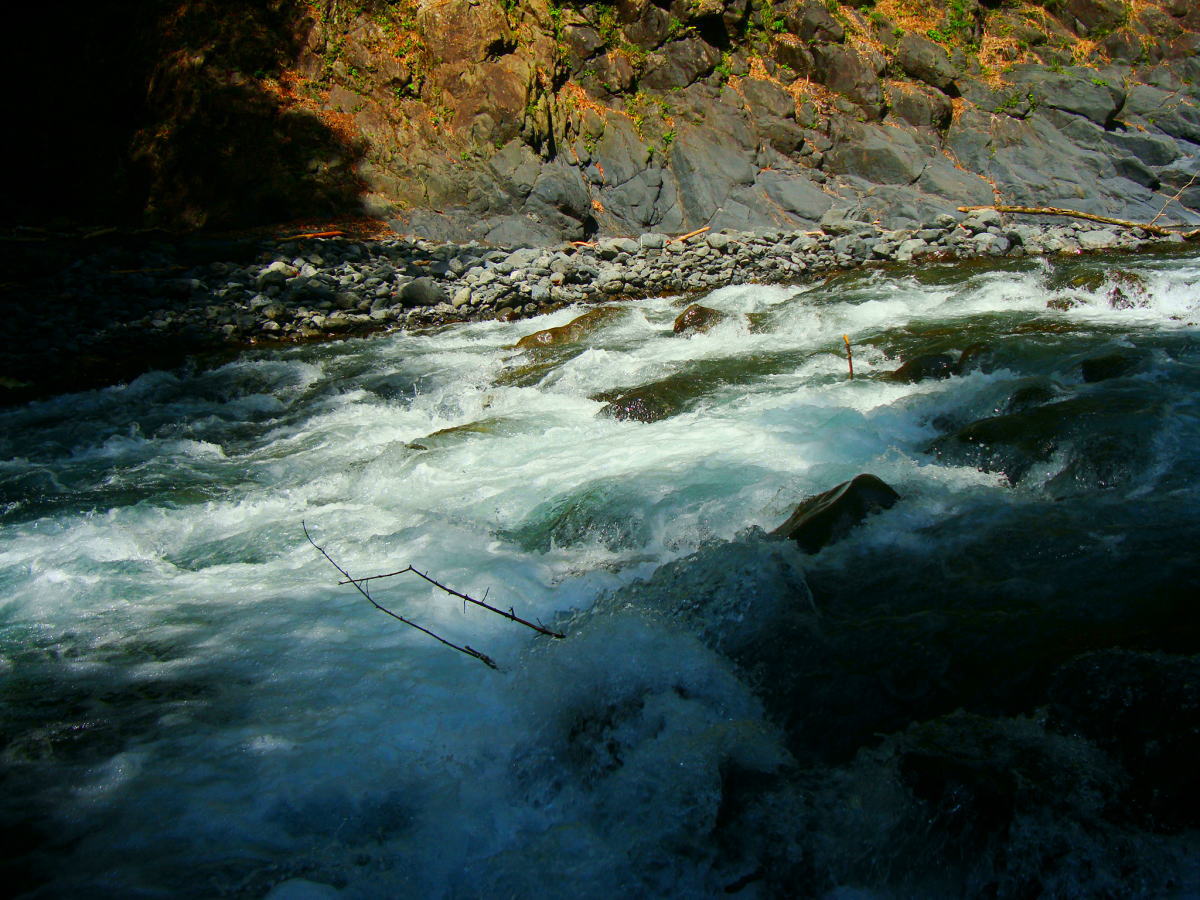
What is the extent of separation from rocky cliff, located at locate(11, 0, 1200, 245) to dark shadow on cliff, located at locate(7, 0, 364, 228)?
5cm

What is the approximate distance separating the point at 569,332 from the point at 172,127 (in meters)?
9.24

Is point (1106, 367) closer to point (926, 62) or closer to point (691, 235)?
point (691, 235)

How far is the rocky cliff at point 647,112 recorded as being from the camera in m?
12.5

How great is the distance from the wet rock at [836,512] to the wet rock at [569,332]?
5.09 meters

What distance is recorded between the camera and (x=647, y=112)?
49.4ft

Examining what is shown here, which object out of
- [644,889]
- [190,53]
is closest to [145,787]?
[644,889]

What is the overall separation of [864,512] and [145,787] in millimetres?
3001

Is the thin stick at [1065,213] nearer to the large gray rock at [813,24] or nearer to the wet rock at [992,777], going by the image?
the large gray rock at [813,24]

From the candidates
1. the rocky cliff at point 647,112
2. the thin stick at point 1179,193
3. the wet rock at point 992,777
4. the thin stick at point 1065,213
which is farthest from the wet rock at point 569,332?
the thin stick at point 1179,193

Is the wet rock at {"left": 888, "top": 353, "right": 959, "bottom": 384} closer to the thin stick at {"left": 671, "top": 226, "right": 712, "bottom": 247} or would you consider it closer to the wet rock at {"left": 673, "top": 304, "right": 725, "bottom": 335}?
the wet rock at {"left": 673, "top": 304, "right": 725, "bottom": 335}

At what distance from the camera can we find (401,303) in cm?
970

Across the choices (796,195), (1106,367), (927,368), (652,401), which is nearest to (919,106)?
(796,195)

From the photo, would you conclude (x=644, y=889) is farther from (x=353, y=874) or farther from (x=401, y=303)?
(x=401, y=303)

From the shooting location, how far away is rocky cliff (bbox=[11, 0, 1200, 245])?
12469 millimetres
